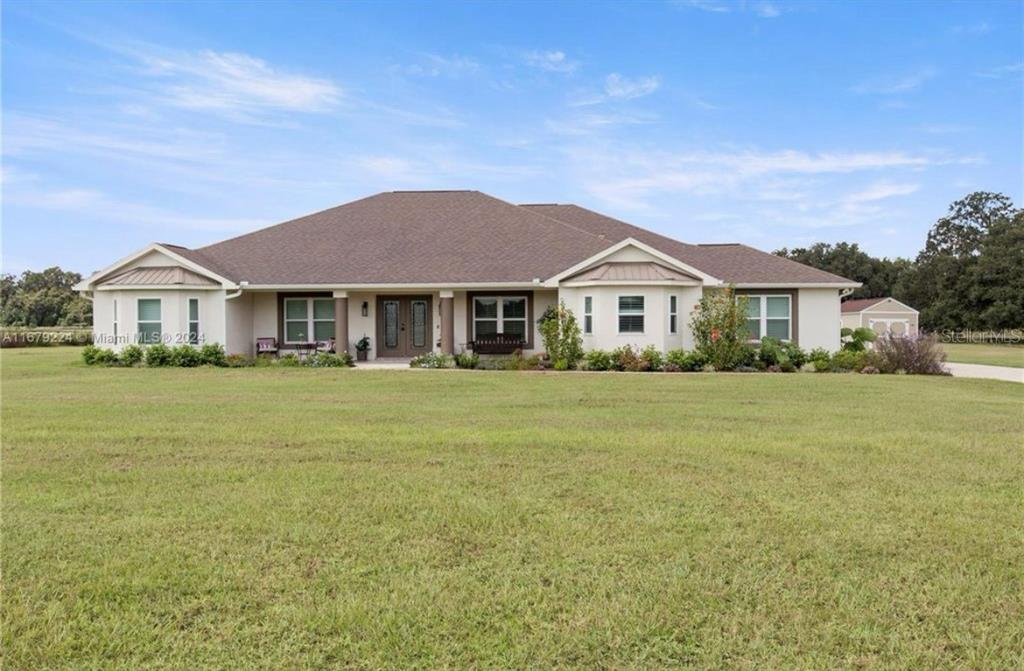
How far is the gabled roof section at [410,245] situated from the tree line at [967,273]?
4835 centimetres

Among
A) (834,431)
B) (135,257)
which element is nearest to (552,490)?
(834,431)

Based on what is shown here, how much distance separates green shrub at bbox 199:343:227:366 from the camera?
877 inches

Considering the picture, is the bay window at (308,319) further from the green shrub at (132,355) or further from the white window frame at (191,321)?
the green shrub at (132,355)

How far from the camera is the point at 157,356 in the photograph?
22047mm

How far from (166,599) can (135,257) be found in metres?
22.5

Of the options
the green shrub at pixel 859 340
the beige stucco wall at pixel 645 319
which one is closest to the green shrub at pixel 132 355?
the beige stucco wall at pixel 645 319

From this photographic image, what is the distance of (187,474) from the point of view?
263 inches

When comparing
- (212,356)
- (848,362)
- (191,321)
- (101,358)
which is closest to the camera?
(848,362)

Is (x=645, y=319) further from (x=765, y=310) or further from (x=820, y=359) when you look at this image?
(x=820, y=359)

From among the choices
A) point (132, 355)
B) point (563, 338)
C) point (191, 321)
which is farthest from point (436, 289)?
point (132, 355)

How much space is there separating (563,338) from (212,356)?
11182 millimetres

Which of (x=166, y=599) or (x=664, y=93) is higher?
(x=664, y=93)

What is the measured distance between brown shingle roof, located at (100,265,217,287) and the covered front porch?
1479 mm

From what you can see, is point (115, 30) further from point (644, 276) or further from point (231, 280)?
point (644, 276)
